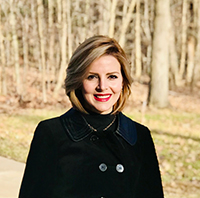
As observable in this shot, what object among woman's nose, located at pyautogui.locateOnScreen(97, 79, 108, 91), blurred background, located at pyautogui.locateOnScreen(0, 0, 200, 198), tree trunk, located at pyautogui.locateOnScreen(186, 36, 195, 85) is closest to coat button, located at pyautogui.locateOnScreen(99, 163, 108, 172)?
woman's nose, located at pyautogui.locateOnScreen(97, 79, 108, 91)

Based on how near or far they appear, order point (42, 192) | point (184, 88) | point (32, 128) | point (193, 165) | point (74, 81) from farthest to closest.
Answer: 1. point (184, 88)
2. point (32, 128)
3. point (193, 165)
4. point (74, 81)
5. point (42, 192)

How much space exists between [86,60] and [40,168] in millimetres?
582

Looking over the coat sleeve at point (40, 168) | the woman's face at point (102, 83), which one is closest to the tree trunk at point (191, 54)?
the woman's face at point (102, 83)

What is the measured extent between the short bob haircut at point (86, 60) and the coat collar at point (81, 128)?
5 centimetres

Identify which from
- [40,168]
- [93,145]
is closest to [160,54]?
[93,145]

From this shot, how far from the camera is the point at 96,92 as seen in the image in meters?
2.00

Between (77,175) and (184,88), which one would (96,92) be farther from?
(184,88)

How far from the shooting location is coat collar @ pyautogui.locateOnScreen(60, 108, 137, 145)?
6.56 feet

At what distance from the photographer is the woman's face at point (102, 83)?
1.98 metres

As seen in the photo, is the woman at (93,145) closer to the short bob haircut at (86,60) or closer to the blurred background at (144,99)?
the short bob haircut at (86,60)

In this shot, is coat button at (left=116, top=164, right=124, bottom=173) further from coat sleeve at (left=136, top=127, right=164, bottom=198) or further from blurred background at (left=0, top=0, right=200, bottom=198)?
blurred background at (left=0, top=0, right=200, bottom=198)

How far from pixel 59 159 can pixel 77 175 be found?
0.13 m

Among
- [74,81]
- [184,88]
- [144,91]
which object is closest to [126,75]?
[74,81]

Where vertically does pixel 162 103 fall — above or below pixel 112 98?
below
